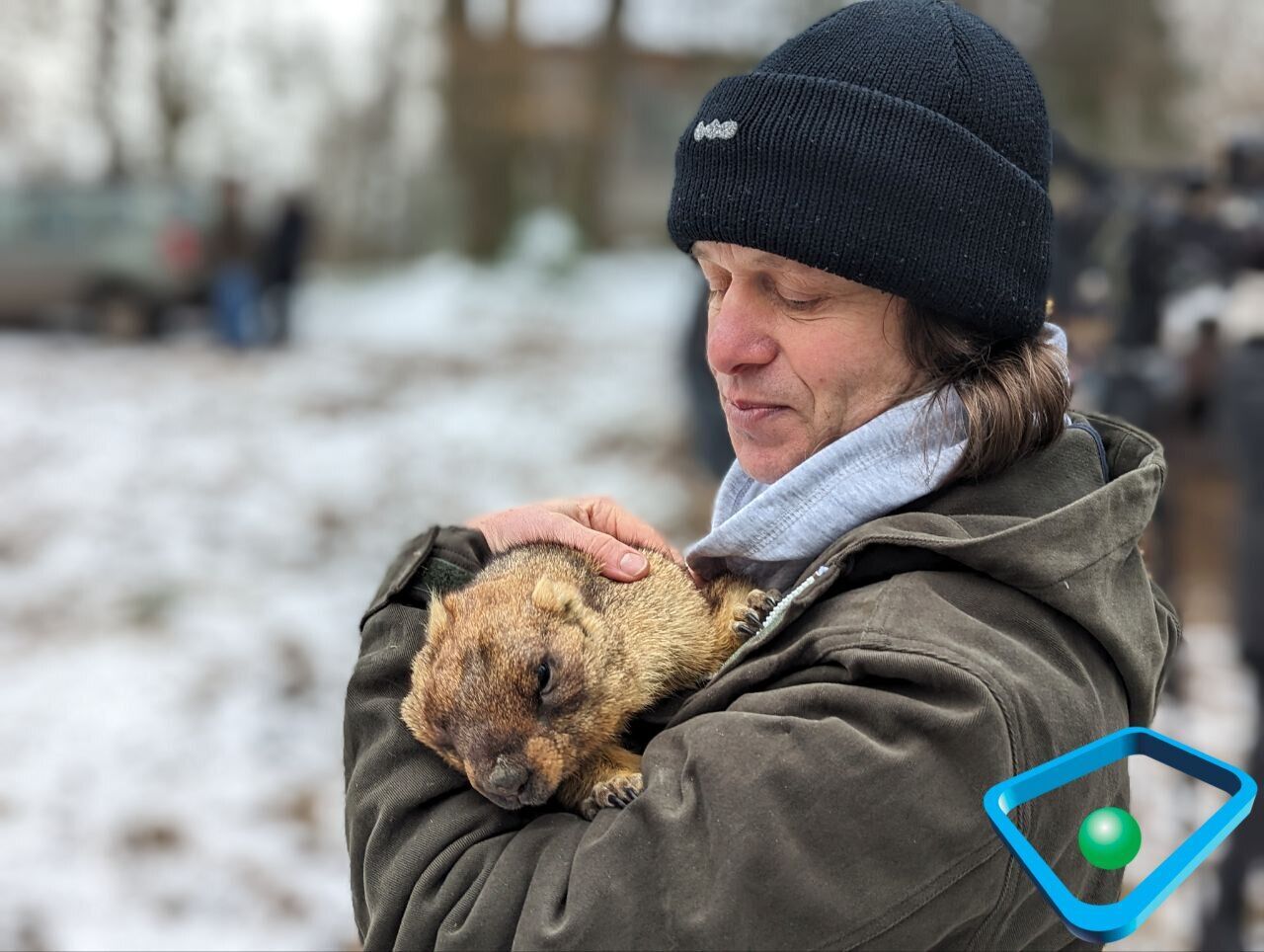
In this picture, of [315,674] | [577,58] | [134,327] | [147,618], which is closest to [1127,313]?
[315,674]

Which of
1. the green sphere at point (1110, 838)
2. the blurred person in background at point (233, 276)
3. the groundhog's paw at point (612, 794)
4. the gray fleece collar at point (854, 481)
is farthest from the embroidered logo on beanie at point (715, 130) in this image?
the blurred person in background at point (233, 276)

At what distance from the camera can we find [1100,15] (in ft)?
90.2

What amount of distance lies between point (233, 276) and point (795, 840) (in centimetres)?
1515

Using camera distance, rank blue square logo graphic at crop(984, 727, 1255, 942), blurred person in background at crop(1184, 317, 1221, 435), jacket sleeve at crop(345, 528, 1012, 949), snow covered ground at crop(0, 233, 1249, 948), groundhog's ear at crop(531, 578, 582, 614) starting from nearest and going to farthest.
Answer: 1. blue square logo graphic at crop(984, 727, 1255, 942)
2. jacket sleeve at crop(345, 528, 1012, 949)
3. groundhog's ear at crop(531, 578, 582, 614)
4. snow covered ground at crop(0, 233, 1249, 948)
5. blurred person in background at crop(1184, 317, 1221, 435)

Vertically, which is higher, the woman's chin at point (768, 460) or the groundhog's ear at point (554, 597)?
the woman's chin at point (768, 460)

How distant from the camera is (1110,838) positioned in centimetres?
126

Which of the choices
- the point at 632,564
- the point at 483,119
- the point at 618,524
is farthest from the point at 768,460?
the point at 483,119

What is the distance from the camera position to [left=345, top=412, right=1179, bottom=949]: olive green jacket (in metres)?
1.36

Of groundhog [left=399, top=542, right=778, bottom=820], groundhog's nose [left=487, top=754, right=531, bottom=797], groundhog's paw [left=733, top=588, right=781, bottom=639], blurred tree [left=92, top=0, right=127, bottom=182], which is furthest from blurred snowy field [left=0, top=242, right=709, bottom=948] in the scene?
blurred tree [left=92, top=0, right=127, bottom=182]

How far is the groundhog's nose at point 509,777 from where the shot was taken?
1.60m

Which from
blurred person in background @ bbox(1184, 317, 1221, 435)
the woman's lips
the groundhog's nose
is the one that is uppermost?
the woman's lips

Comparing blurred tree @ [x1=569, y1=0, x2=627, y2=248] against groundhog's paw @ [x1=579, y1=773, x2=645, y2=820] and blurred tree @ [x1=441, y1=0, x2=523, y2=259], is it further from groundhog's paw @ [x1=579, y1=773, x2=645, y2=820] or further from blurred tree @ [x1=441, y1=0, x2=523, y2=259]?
groundhog's paw @ [x1=579, y1=773, x2=645, y2=820]

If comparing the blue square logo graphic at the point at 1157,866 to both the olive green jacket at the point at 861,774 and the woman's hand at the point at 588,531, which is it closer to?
the olive green jacket at the point at 861,774

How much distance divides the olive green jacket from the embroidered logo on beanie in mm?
593
